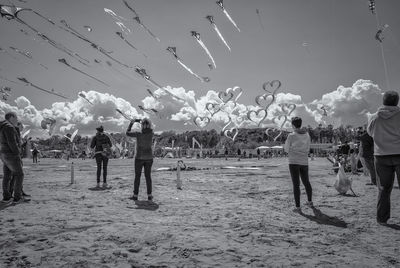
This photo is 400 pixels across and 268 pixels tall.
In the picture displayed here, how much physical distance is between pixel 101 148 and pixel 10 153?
320 cm

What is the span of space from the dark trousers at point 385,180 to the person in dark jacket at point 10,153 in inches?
253

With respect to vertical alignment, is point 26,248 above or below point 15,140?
below

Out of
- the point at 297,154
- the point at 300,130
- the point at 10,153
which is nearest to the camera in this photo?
the point at 297,154

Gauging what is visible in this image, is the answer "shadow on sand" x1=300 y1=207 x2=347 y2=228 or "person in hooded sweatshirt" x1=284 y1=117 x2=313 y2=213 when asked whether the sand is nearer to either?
"shadow on sand" x1=300 y1=207 x2=347 y2=228

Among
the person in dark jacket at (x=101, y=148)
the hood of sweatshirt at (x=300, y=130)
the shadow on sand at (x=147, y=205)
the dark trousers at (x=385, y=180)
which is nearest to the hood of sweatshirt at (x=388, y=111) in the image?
the dark trousers at (x=385, y=180)

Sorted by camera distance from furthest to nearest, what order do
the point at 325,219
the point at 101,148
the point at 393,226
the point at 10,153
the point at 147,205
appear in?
the point at 101,148, the point at 10,153, the point at 147,205, the point at 325,219, the point at 393,226

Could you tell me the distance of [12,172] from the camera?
6.29 metres

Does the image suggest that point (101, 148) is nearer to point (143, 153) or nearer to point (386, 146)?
point (143, 153)

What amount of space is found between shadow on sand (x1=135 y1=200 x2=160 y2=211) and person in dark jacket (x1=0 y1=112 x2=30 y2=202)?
2357 millimetres

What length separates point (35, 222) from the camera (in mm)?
4395

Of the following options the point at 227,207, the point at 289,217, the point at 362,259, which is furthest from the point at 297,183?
the point at 362,259

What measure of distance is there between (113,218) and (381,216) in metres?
3.92

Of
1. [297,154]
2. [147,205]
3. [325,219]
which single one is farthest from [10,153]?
[325,219]

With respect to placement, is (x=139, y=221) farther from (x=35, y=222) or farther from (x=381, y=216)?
(x=381, y=216)
